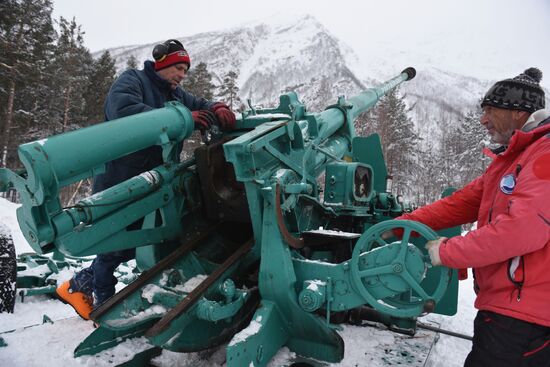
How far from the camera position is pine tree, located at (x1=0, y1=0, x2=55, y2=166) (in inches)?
764

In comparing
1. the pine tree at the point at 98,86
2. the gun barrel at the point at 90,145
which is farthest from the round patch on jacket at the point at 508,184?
the pine tree at the point at 98,86

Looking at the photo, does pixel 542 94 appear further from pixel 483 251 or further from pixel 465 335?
pixel 465 335

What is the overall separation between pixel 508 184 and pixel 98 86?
1193 inches

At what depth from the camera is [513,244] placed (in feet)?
5.97

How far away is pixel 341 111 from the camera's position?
518cm

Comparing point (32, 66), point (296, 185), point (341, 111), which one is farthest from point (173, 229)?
point (32, 66)

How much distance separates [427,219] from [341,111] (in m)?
2.66

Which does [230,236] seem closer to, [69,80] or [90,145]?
[90,145]

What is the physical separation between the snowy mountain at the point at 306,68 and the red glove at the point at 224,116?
69.3 m

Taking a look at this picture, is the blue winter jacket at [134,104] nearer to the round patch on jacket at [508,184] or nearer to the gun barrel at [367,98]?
the round patch on jacket at [508,184]

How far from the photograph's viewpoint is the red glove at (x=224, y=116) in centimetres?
385

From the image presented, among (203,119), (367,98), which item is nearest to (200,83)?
(367,98)

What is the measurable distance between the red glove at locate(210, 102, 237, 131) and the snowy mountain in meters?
69.3

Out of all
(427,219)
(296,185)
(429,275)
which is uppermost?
(296,185)
